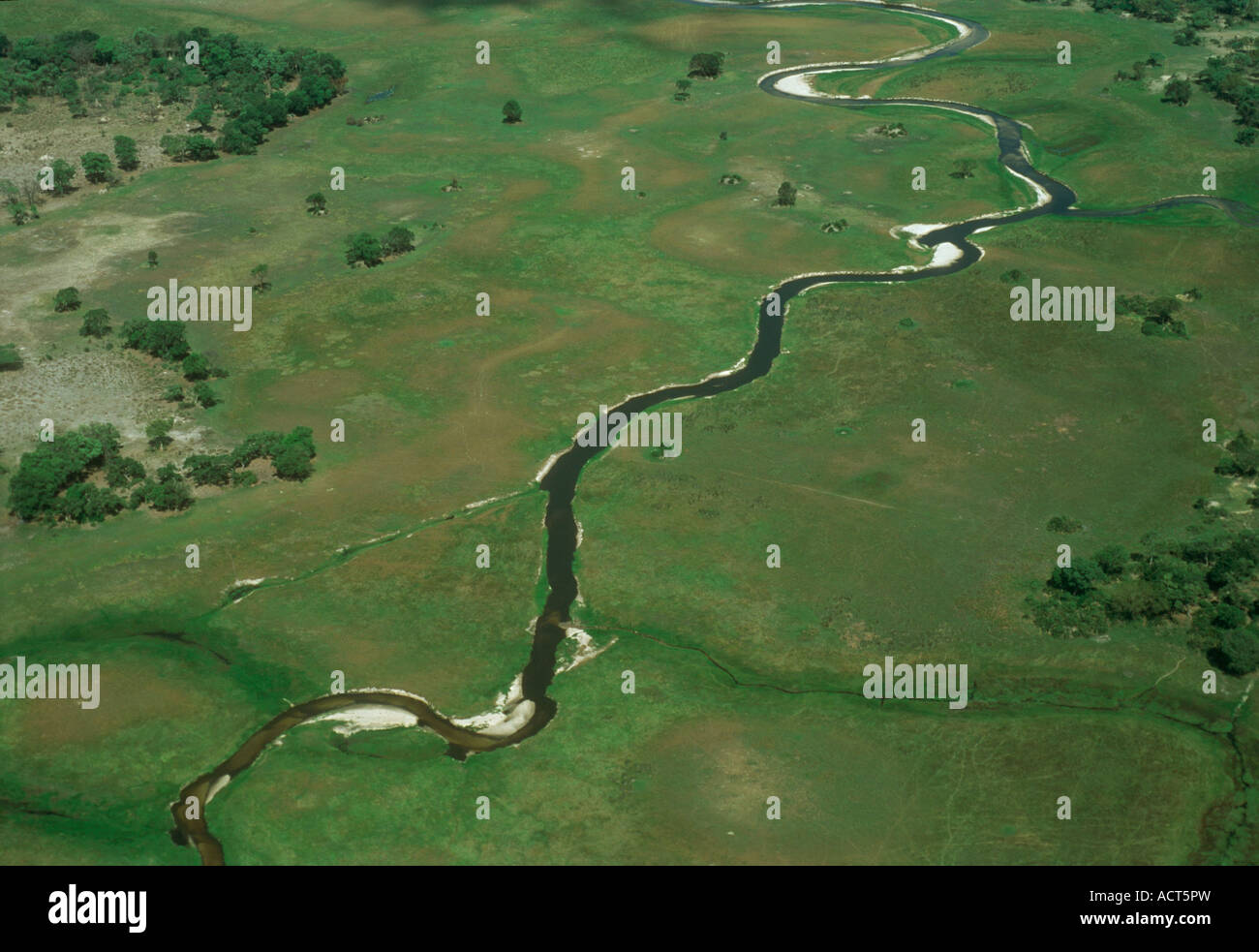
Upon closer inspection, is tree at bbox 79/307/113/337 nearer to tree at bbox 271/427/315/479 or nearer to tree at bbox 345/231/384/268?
tree at bbox 345/231/384/268

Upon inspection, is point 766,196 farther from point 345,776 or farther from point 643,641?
point 345,776

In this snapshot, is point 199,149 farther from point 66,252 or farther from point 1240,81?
point 1240,81

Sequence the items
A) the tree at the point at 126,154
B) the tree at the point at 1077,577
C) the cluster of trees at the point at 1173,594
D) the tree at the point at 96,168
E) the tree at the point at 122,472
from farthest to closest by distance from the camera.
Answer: the tree at the point at 126,154 < the tree at the point at 96,168 < the tree at the point at 122,472 < the tree at the point at 1077,577 < the cluster of trees at the point at 1173,594

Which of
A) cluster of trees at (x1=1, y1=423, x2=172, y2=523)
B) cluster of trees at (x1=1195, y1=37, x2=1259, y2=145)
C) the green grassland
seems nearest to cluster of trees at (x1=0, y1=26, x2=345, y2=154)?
the green grassland

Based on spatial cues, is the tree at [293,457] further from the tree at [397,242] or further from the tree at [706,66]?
the tree at [706,66]

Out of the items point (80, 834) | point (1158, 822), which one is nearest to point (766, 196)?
point (1158, 822)

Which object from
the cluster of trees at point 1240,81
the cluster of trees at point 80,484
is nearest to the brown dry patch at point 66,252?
the cluster of trees at point 80,484

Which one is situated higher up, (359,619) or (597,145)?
(597,145)
